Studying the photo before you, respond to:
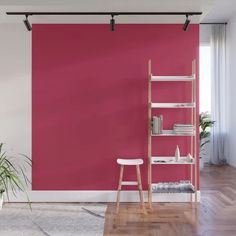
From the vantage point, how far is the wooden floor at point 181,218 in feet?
11.1

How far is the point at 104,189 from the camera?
178 inches

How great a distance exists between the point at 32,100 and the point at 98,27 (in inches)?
54.4

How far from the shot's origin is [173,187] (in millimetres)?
4312

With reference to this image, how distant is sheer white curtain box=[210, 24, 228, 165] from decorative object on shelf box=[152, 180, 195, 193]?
10.2 ft

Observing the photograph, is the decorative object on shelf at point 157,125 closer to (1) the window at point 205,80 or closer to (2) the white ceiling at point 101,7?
(2) the white ceiling at point 101,7

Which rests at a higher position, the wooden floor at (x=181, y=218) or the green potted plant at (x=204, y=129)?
the green potted plant at (x=204, y=129)

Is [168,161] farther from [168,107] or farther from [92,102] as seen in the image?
→ [92,102]

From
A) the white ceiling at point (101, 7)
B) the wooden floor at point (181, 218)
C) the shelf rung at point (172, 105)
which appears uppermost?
the white ceiling at point (101, 7)

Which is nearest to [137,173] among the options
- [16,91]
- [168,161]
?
[168,161]

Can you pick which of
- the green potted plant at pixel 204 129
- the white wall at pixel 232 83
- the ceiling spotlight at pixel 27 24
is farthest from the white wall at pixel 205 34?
the ceiling spotlight at pixel 27 24

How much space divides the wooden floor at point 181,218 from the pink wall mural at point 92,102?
0.57 meters

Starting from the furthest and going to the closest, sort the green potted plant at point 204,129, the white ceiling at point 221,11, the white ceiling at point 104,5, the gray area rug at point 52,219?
the green potted plant at point 204,129 → the white ceiling at point 221,11 → the white ceiling at point 104,5 → the gray area rug at point 52,219

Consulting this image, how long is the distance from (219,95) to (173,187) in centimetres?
362

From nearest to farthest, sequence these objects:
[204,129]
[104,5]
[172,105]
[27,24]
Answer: [104,5], [27,24], [172,105], [204,129]
